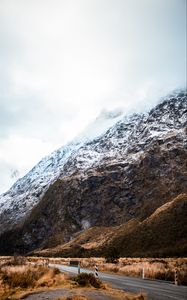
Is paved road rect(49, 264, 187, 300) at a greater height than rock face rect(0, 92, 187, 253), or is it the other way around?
rock face rect(0, 92, 187, 253)

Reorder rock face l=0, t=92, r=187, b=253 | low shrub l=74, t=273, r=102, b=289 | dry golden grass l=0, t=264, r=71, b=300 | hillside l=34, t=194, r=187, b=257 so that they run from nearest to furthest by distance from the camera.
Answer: dry golden grass l=0, t=264, r=71, b=300 → low shrub l=74, t=273, r=102, b=289 → hillside l=34, t=194, r=187, b=257 → rock face l=0, t=92, r=187, b=253

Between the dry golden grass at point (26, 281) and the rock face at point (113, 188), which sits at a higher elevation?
the rock face at point (113, 188)

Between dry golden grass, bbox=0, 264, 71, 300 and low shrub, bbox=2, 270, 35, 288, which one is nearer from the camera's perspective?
dry golden grass, bbox=0, 264, 71, 300

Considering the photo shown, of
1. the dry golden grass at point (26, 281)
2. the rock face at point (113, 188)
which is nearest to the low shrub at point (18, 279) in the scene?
the dry golden grass at point (26, 281)

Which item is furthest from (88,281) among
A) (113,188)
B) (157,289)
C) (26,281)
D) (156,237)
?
(113,188)

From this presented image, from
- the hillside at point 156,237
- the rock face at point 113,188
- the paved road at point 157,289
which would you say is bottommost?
the paved road at point 157,289

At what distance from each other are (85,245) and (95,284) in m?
114

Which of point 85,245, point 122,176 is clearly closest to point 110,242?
point 85,245

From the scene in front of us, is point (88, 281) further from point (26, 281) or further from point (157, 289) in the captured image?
point (157, 289)

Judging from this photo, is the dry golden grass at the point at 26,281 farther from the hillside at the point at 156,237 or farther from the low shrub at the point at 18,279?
the hillside at the point at 156,237

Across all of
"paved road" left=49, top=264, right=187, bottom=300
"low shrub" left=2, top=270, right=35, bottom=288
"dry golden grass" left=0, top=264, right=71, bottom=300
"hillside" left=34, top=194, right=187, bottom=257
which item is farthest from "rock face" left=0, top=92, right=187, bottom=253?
"low shrub" left=2, top=270, right=35, bottom=288

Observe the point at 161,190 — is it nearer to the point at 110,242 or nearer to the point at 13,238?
the point at 110,242

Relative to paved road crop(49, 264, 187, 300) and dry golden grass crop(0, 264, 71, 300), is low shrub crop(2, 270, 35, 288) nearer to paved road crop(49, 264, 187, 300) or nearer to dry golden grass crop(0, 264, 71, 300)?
dry golden grass crop(0, 264, 71, 300)

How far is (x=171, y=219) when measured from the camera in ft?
335
